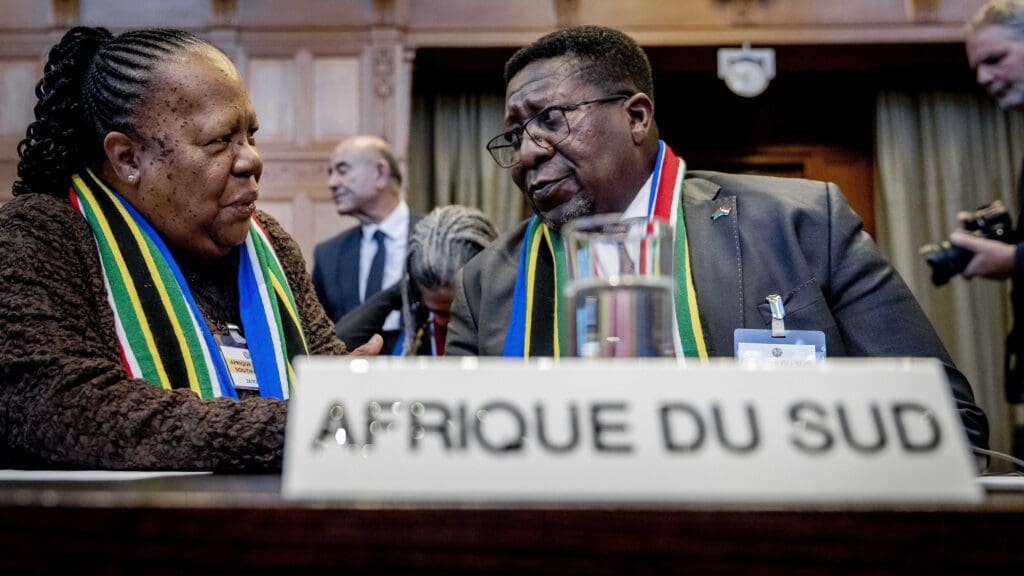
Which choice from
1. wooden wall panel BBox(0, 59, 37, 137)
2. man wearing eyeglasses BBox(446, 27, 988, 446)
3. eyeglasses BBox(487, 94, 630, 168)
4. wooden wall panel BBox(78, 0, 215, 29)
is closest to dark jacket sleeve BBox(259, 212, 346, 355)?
man wearing eyeglasses BBox(446, 27, 988, 446)

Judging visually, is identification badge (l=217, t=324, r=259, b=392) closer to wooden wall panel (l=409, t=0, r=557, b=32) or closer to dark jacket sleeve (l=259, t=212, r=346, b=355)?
dark jacket sleeve (l=259, t=212, r=346, b=355)

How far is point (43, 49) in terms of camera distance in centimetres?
603

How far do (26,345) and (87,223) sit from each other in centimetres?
33

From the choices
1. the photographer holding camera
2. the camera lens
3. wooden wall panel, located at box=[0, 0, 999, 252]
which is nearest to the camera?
the photographer holding camera

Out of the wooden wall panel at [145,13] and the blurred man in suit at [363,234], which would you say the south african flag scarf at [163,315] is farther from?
the wooden wall panel at [145,13]

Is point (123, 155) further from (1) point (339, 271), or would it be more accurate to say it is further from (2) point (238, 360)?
(1) point (339, 271)

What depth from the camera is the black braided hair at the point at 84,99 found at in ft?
4.89

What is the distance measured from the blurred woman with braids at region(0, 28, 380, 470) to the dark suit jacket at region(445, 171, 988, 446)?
547mm

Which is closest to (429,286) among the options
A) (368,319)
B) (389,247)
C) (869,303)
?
(368,319)

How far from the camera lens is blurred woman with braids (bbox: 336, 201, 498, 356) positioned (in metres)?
2.78

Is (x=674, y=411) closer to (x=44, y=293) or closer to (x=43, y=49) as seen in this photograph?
(x=44, y=293)

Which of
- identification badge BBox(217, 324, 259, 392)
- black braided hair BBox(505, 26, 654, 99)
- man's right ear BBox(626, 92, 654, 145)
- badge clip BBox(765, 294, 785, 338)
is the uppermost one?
black braided hair BBox(505, 26, 654, 99)

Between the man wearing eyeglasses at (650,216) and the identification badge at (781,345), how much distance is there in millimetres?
73

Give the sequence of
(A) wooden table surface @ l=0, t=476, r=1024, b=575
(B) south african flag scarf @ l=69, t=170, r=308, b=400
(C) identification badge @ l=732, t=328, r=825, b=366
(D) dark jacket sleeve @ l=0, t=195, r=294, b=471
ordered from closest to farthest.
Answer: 1. (A) wooden table surface @ l=0, t=476, r=1024, b=575
2. (D) dark jacket sleeve @ l=0, t=195, r=294, b=471
3. (B) south african flag scarf @ l=69, t=170, r=308, b=400
4. (C) identification badge @ l=732, t=328, r=825, b=366
